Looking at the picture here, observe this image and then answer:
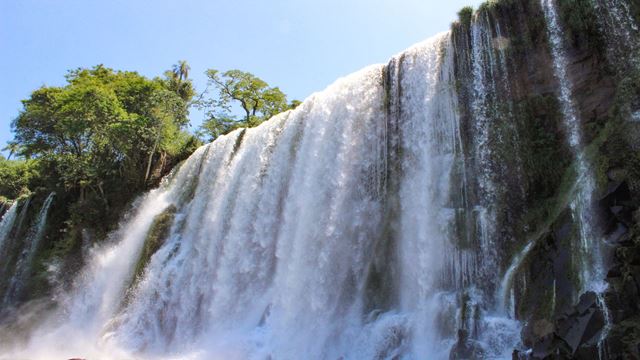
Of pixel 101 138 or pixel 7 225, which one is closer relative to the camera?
pixel 101 138

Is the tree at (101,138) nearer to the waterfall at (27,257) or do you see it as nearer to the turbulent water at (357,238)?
the waterfall at (27,257)

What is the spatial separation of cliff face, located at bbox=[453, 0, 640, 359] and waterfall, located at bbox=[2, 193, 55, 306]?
19838mm

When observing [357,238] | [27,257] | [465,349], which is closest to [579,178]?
[465,349]

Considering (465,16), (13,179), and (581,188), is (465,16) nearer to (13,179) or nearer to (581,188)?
(581,188)

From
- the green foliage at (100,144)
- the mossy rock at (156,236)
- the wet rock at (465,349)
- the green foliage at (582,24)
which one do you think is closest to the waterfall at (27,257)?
the green foliage at (100,144)

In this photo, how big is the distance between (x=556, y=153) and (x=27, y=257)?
2250cm

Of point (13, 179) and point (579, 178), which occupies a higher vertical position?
point (13, 179)

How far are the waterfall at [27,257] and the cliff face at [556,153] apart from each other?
19838 mm

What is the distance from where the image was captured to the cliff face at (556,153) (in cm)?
842

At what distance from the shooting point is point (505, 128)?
1255 centimetres

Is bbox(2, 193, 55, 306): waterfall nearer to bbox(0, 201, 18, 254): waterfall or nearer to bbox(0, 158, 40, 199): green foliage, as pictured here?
bbox(0, 201, 18, 254): waterfall

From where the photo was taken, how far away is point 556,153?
461 inches

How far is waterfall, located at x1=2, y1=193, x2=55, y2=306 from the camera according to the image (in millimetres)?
23562


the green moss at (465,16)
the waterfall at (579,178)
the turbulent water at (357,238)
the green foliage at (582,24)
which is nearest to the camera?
the waterfall at (579,178)
